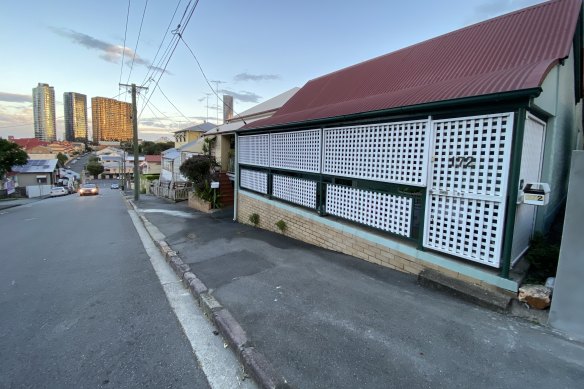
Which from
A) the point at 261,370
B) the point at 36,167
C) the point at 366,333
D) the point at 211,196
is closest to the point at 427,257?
the point at 366,333

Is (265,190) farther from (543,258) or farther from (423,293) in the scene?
(543,258)

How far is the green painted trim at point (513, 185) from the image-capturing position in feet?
11.2

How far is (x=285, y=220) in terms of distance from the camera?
805 cm

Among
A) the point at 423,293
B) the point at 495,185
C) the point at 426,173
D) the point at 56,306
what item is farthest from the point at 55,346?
the point at 495,185

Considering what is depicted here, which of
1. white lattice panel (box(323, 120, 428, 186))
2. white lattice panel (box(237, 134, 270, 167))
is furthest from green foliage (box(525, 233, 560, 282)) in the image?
white lattice panel (box(237, 134, 270, 167))

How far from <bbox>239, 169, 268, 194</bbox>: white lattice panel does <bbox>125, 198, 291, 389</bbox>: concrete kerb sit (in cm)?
441

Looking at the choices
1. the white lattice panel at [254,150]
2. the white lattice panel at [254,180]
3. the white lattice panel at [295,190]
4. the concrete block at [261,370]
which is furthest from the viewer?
the white lattice panel at [254,180]

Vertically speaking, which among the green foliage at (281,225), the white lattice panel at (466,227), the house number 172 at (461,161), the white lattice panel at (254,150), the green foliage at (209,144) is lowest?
the green foliage at (281,225)

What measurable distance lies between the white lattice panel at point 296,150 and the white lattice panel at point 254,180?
0.89m

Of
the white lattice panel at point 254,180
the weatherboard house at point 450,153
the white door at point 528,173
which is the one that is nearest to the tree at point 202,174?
the white lattice panel at point 254,180

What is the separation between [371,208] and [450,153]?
5.81ft

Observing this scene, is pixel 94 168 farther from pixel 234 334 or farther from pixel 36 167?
pixel 234 334

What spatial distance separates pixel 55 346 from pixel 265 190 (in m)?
6.64

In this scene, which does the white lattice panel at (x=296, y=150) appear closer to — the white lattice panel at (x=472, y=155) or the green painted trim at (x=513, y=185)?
the white lattice panel at (x=472, y=155)
